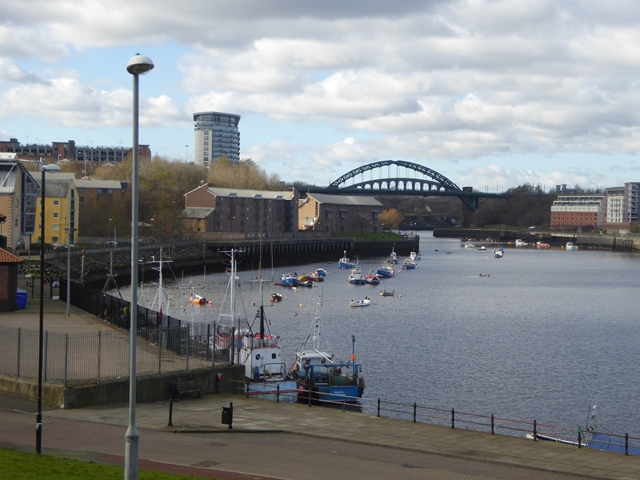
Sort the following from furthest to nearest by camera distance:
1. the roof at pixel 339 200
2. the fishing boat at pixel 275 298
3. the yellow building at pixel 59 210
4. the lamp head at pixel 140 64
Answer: the roof at pixel 339 200, the yellow building at pixel 59 210, the fishing boat at pixel 275 298, the lamp head at pixel 140 64

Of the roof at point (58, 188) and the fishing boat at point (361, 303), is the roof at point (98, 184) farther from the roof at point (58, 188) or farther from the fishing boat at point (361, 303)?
the fishing boat at point (361, 303)

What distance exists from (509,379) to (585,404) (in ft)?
20.2

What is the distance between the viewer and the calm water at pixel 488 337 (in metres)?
39.5

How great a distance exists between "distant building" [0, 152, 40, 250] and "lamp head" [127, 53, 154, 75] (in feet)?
231

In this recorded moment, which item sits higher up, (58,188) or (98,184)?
(98,184)

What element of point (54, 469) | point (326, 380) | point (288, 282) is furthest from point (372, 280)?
point (54, 469)

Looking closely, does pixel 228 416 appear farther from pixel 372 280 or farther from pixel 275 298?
pixel 372 280

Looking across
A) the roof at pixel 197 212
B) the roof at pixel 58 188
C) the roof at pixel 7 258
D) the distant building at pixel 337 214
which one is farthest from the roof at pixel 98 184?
the roof at pixel 7 258

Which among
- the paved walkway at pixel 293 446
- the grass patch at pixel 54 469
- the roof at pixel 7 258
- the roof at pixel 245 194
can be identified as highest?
the roof at pixel 245 194

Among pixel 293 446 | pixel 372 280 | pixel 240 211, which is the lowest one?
pixel 372 280

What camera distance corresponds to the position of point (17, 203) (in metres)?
85.8

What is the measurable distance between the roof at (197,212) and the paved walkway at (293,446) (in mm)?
Answer: 121954

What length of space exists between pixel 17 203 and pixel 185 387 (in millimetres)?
64315

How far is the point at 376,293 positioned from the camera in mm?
94625
